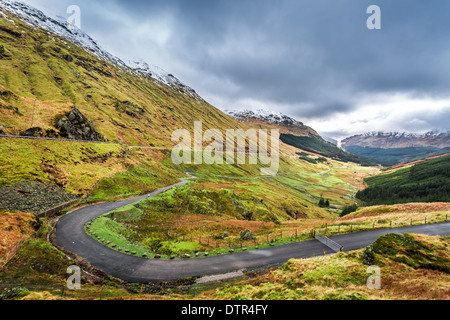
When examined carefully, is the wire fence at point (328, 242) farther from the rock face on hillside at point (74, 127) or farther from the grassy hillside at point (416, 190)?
the grassy hillside at point (416, 190)

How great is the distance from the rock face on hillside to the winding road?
55.1 metres

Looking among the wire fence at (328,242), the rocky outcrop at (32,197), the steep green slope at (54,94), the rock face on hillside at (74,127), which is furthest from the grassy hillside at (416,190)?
the rock face on hillside at (74,127)

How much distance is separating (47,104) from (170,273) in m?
95.8

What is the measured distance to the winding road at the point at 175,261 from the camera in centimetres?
2345

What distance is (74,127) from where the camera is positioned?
262ft

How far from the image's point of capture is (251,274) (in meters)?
23.4

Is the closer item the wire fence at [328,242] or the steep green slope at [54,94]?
the wire fence at [328,242]

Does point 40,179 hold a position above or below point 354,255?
above

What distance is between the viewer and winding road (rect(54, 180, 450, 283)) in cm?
2345

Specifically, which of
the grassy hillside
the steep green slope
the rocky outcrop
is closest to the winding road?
the rocky outcrop

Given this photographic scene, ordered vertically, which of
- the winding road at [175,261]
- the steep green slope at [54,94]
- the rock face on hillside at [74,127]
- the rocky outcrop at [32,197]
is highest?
the steep green slope at [54,94]

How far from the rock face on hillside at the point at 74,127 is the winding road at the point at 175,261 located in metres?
55.1
